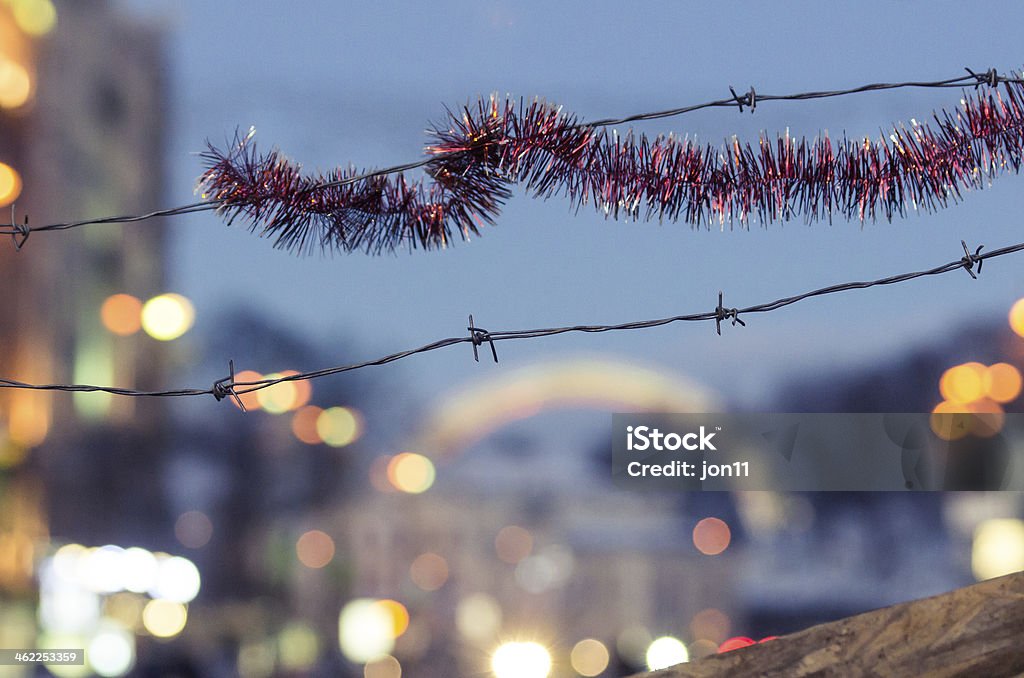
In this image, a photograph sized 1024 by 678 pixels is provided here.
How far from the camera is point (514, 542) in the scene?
3.38m

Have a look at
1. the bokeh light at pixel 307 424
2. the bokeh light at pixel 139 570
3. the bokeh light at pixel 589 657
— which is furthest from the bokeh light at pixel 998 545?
the bokeh light at pixel 139 570

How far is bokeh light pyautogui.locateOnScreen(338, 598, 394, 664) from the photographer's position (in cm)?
329

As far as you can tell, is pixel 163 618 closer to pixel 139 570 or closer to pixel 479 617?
pixel 139 570

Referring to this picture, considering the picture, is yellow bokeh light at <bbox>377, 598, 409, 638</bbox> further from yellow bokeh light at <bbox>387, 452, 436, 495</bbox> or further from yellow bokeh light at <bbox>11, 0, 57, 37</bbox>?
yellow bokeh light at <bbox>11, 0, 57, 37</bbox>

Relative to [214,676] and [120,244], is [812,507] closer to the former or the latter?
[214,676]

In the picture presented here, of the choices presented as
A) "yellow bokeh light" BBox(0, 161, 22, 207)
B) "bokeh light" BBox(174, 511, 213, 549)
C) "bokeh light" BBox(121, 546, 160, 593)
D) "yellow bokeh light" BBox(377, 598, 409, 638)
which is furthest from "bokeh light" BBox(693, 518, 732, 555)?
"yellow bokeh light" BBox(0, 161, 22, 207)

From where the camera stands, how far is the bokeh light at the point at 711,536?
359 cm

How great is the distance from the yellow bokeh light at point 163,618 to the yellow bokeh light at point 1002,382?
11.5ft

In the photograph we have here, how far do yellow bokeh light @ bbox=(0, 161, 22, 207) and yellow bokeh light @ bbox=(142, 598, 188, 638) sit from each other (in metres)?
1.77

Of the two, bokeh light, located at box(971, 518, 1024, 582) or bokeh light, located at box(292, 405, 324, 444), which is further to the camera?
bokeh light, located at box(971, 518, 1024, 582)

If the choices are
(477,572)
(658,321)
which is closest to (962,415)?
(477,572)

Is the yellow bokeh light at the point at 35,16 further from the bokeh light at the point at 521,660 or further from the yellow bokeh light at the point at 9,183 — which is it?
the bokeh light at the point at 521,660

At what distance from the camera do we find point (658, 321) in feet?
3.30

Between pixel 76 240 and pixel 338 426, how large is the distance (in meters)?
1.69
